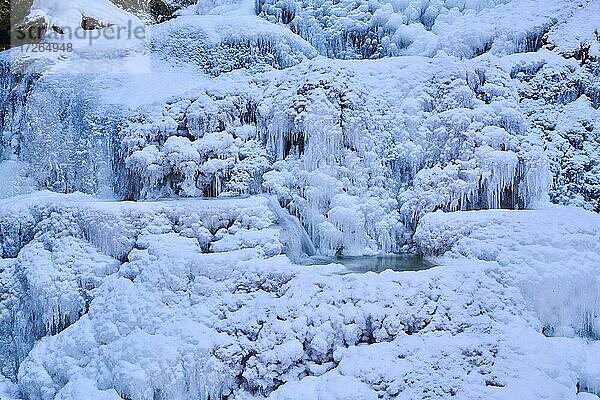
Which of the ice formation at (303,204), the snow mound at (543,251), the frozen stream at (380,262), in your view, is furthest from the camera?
the frozen stream at (380,262)

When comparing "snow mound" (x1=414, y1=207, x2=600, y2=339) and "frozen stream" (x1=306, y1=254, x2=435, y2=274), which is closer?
"snow mound" (x1=414, y1=207, x2=600, y2=339)

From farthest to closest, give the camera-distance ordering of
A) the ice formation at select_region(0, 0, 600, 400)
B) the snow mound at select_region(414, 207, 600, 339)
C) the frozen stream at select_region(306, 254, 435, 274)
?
the frozen stream at select_region(306, 254, 435, 274), the snow mound at select_region(414, 207, 600, 339), the ice formation at select_region(0, 0, 600, 400)

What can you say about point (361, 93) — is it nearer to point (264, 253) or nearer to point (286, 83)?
point (286, 83)

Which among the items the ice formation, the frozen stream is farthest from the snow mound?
the frozen stream

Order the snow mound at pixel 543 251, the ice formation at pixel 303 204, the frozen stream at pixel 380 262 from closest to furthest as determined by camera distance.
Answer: the ice formation at pixel 303 204 → the snow mound at pixel 543 251 → the frozen stream at pixel 380 262

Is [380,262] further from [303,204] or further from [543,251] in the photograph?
[543,251]

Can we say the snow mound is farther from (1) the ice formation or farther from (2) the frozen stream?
(2) the frozen stream

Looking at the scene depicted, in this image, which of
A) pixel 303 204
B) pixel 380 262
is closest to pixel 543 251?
pixel 380 262

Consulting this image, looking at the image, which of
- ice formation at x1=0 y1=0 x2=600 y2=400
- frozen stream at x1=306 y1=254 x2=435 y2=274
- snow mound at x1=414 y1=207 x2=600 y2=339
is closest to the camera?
ice formation at x1=0 y1=0 x2=600 y2=400

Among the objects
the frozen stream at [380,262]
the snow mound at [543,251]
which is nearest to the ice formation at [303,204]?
the snow mound at [543,251]

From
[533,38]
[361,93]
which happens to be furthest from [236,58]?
[533,38]

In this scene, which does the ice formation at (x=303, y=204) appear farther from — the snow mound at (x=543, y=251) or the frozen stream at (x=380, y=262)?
the frozen stream at (x=380, y=262)

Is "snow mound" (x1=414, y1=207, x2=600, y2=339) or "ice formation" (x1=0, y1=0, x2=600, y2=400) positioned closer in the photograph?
"ice formation" (x1=0, y1=0, x2=600, y2=400)

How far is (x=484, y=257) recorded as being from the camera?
199 inches
